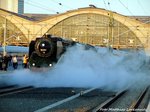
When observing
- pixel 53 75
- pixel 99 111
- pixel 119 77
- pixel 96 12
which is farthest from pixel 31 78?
pixel 96 12

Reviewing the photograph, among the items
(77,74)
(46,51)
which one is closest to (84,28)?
(46,51)

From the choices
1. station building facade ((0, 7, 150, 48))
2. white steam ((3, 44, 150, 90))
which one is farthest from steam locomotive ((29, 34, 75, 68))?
station building facade ((0, 7, 150, 48))

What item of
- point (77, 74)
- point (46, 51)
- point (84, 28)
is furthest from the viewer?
point (84, 28)

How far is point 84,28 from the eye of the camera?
108m

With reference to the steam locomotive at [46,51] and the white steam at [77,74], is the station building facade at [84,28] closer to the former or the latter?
the white steam at [77,74]

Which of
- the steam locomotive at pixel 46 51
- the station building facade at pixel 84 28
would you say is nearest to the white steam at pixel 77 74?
the steam locomotive at pixel 46 51

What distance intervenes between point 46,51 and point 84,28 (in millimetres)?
77793

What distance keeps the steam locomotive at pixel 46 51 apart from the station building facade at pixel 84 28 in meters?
70.9

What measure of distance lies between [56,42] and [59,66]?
2742 millimetres

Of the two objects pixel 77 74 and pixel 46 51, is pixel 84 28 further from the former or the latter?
pixel 77 74

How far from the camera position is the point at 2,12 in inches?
4225

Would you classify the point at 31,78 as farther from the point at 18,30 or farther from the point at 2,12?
the point at 18,30

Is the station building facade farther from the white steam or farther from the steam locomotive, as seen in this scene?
the steam locomotive

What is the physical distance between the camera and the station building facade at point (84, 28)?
351ft
